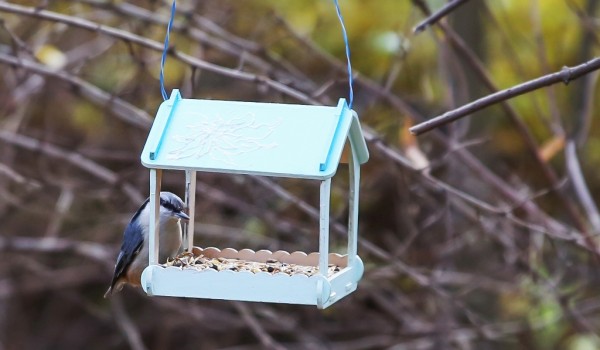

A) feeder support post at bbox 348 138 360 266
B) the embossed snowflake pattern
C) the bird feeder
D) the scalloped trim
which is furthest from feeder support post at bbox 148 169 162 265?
feeder support post at bbox 348 138 360 266

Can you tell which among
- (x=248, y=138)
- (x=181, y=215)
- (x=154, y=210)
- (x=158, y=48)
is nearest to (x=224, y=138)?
(x=248, y=138)

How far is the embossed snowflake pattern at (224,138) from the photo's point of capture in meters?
2.06

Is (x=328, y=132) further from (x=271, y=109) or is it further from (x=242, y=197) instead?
(x=242, y=197)

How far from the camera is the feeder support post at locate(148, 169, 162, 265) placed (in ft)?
7.07

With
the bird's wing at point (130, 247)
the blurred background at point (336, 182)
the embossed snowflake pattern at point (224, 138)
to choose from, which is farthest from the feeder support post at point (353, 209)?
the blurred background at point (336, 182)

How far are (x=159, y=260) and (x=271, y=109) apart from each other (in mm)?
511

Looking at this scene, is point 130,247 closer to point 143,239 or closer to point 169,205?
point 143,239

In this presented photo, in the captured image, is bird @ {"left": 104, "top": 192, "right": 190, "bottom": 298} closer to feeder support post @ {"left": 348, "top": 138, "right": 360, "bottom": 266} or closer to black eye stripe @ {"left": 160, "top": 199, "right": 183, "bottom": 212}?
black eye stripe @ {"left": 160, "top": 199, "right": 183, "bottom": 212}

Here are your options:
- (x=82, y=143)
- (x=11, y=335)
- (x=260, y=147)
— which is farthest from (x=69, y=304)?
(x=260, y=147)

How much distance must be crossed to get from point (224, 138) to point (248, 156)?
9cm

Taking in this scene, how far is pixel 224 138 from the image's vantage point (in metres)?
2.09

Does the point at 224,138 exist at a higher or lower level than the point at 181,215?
higher

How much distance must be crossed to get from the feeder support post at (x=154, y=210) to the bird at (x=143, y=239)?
0.17 m

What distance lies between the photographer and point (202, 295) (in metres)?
2.09
